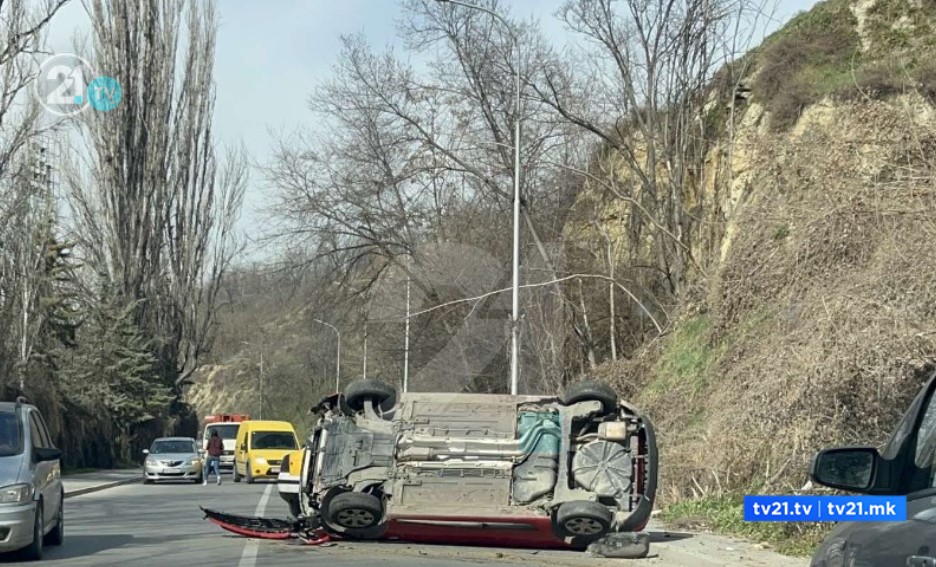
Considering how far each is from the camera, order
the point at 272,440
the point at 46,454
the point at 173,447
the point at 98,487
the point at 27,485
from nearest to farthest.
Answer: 1. the point at 27,485
2. the point at 46,454
3. the point at 98,487
4. the point at 173,447
5. the point at 272,440

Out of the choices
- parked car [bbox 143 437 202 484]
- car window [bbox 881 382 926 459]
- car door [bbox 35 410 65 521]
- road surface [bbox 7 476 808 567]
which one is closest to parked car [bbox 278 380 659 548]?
road surface [bbox 7 476 808 567]

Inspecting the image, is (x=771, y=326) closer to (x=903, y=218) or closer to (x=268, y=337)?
(x=903, y=218)

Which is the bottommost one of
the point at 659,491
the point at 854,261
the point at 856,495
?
the point at 659,491

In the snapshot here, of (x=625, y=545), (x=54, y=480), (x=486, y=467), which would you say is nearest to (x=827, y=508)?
(x=486, y=467)

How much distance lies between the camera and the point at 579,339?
35.3 metres

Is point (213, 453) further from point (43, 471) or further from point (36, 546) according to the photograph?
point (36, 546)

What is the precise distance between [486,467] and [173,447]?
2576cm

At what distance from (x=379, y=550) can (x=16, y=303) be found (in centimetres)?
2623

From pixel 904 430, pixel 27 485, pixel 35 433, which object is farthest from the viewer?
pixel 35 433

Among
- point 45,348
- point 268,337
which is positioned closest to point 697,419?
point 45,348

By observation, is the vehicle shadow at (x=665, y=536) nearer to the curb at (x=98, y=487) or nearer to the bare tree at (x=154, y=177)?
the curb at (x=98, y=487)

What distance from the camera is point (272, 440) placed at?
37.5m

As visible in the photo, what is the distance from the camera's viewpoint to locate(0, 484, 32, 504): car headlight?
498 inches

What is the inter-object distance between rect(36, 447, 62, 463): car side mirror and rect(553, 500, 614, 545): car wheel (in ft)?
18.3
